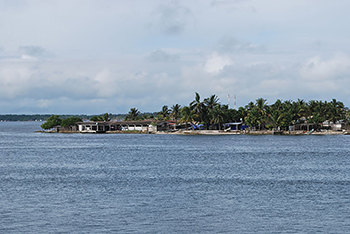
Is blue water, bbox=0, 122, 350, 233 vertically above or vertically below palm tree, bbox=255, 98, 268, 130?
below

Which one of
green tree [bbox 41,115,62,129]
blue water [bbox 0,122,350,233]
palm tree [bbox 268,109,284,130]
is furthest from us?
green tree [bbox 41,115,62,129]

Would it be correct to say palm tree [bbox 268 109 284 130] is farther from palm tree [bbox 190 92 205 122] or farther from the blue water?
the blue water

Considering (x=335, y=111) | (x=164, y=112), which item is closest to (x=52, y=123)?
(x=164, y=112)

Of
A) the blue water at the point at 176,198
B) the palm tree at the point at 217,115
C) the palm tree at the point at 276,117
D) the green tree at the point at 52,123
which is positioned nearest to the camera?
the blue water at the point at 176,198

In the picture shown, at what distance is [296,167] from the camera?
5466 cm

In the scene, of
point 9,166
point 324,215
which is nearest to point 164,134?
point 9,166

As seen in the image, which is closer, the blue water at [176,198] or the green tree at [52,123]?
the blue water at [176,198]

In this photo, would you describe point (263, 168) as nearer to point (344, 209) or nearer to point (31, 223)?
point (344, 209)

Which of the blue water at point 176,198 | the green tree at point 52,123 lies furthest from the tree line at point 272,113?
the blue water at point 176,198

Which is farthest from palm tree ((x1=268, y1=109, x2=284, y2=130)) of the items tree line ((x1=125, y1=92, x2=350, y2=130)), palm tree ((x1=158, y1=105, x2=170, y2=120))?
palm tree ((x1=158, y1=105, x2=170, y2=120))

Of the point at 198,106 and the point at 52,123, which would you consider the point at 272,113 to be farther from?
the point at 52,123

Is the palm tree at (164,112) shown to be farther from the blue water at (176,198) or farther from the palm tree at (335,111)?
the blue water at (176,198)

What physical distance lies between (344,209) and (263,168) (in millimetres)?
23868

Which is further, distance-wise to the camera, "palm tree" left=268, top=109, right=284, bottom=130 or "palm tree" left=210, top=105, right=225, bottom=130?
"palm tree" left=210, top=105, right=225, bottom=130
